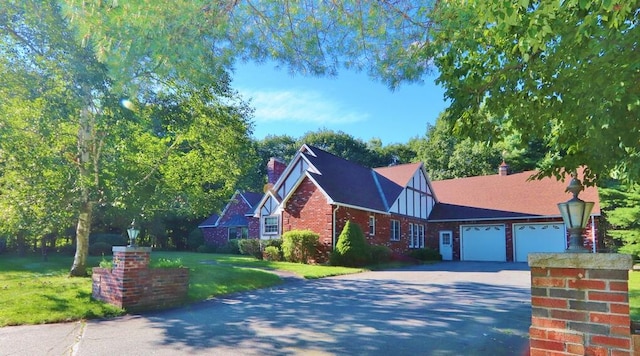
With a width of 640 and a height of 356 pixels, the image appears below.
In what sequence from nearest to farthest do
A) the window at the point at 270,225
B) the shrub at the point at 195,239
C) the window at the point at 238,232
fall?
the window at the point at 270,225, the window at the point at 238,232, the shrub at the point at 195,239

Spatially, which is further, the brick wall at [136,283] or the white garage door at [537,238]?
the white garage door at [537,238]

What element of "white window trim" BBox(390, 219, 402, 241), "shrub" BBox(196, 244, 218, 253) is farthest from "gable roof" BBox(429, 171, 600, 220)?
"shrub" BBox(196, 244, 218, 253)

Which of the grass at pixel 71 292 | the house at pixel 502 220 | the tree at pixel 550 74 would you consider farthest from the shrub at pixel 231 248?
the tree at pixel 550 74

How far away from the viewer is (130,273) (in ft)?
27.9

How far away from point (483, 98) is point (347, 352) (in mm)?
3919

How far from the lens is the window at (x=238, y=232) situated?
112 ft

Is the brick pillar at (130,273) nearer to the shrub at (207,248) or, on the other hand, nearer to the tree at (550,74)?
the tree at (550,74)

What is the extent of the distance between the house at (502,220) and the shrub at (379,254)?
736 centimetres

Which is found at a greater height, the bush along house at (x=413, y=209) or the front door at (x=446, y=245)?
the bush along house at (x=413, y=209)

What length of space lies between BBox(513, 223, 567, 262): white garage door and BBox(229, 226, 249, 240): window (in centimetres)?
1998

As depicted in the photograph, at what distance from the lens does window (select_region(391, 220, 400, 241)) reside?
81.3 ft

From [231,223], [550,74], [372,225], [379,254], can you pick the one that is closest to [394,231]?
[372,225]

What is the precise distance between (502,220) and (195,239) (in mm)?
24250

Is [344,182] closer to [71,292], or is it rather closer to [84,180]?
[84,180]
